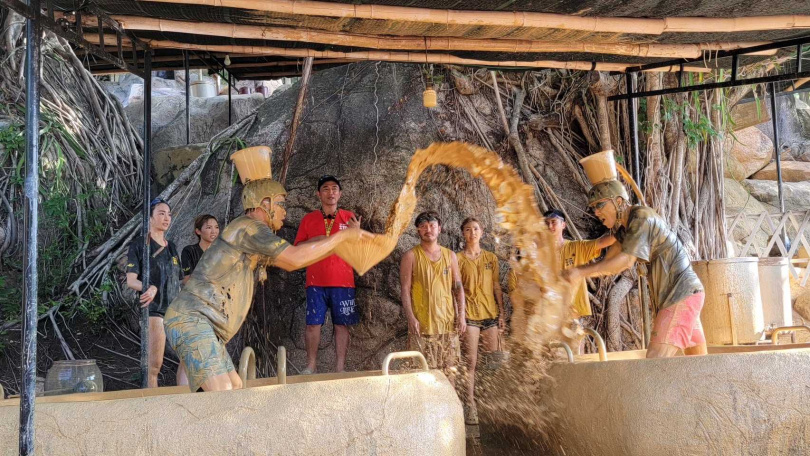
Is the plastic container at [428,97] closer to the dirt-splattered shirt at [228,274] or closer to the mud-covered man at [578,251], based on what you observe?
the mud-covered man at [578,251]

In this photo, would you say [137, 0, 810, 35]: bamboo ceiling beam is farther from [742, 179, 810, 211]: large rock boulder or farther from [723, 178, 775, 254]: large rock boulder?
[742, 179, 810, 211]: large rock boulder

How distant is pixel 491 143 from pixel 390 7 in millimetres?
3310

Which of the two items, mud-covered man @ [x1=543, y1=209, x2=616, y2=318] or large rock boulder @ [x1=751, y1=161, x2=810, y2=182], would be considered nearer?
mud-covered man @ [x1=543, y1=209, x2=616, y2=318]

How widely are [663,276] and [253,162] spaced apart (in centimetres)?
240

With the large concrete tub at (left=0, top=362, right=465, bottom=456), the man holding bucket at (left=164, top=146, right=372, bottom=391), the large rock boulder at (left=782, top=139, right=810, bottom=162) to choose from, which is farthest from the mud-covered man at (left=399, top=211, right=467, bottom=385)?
the large rock boulder at (left=782, top=139, right=810, bottom=162)

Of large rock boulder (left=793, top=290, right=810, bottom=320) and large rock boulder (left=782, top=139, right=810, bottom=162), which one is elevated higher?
large rock boulder (left=782, top=139, right=810, bottom=162)

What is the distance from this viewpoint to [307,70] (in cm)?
661

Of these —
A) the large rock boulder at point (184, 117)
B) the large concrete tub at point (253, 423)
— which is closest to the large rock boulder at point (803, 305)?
the large rock boulder at point (184, 117)

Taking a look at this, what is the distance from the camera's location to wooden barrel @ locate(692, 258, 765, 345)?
6.12 m

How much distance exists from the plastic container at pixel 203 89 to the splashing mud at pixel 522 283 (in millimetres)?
10050

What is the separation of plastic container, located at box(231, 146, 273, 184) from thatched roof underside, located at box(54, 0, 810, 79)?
0.77 metres

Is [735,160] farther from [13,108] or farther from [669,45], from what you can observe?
[13,108]

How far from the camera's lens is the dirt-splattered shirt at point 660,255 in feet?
13.9

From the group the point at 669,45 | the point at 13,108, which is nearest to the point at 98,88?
the point at 13,108
